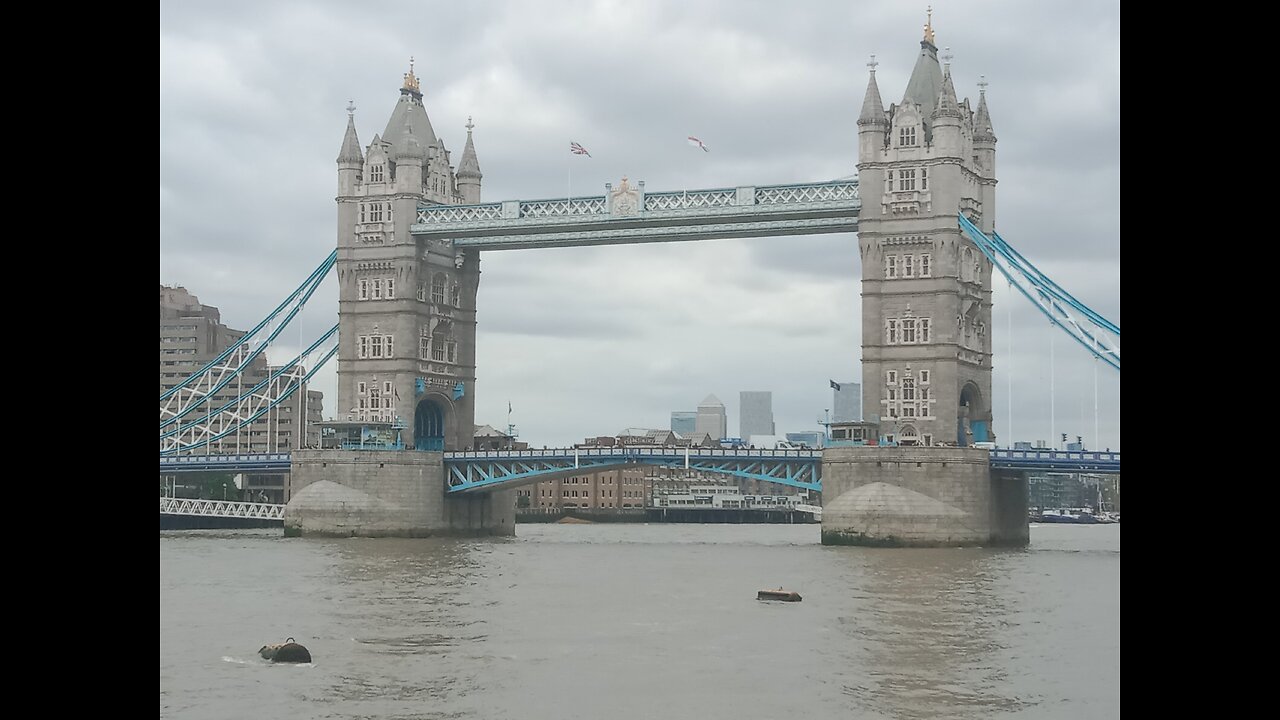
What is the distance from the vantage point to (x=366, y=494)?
105 meters

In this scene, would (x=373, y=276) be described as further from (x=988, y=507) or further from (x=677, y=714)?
(x=677, y=714)

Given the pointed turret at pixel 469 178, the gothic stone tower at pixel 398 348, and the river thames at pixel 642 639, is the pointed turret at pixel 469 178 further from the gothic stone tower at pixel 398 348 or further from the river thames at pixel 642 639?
the river thames at pixel 642 639

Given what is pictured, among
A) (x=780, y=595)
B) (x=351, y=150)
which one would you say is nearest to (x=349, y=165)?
Result: (x=351, y=150)

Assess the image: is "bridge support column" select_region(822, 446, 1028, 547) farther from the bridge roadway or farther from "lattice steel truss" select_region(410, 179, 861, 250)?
"lattice steel truss" select_region(410, 179, 861, 250)

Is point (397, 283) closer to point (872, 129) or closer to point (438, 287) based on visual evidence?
point (438, 287)

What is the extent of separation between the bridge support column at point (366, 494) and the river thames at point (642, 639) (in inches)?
975

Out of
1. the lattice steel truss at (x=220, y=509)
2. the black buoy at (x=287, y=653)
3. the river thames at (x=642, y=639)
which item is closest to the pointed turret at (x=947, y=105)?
the river thames at (x=642, y=639)

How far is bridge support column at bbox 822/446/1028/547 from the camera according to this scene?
88000 mm

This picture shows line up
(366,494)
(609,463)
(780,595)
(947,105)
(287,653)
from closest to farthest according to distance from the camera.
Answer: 1. (287,653)
2. (780,595)
3. (947,105)
4. (609,463)
5. (366,494)

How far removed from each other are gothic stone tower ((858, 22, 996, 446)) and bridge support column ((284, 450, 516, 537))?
31733 mm

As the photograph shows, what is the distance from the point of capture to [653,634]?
45375 mm

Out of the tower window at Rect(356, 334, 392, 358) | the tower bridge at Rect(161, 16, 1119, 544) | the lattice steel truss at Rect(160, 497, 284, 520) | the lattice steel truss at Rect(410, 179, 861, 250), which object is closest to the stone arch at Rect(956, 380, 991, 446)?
the tower bridge at Rect(161, 16, 1119, 544)

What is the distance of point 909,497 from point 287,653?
56.3 meters
